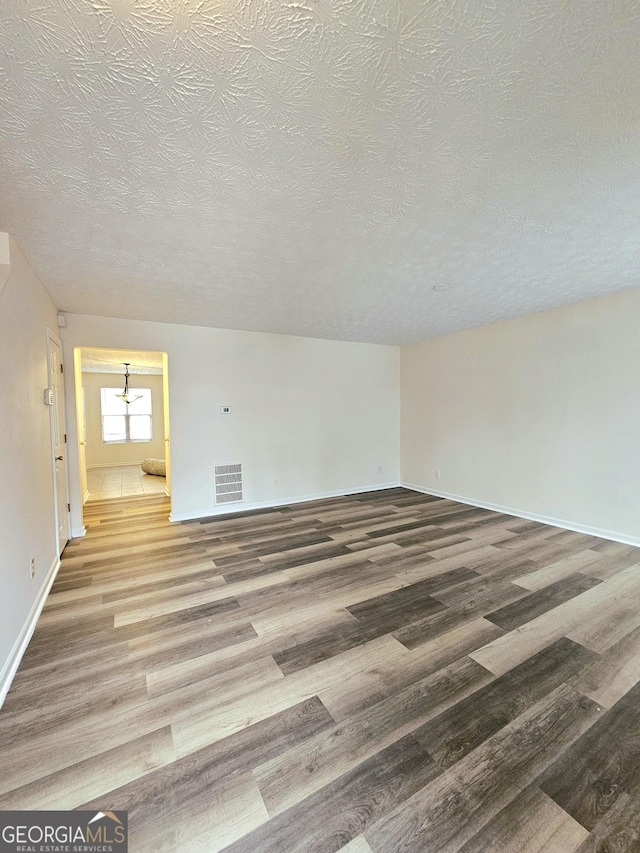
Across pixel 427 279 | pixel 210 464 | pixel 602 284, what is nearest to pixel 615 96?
pixel 427 279

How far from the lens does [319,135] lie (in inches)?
53.4

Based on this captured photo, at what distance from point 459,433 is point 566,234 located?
10.8ft

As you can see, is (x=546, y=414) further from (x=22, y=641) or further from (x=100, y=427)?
(x=100, y=427)

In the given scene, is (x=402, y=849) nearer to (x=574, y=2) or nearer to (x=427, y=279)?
(x=574, y=2)

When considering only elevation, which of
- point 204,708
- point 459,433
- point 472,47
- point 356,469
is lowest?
point 204,708

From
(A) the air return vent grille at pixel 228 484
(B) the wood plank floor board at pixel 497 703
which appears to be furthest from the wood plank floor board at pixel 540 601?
(A) the air return vent grille at pixel 228 484

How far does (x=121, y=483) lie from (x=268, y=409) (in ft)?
13.3

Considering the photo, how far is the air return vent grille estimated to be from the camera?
4699 millimetres

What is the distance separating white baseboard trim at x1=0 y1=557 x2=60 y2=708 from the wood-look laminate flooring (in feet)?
0.18

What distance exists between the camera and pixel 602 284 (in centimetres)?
317

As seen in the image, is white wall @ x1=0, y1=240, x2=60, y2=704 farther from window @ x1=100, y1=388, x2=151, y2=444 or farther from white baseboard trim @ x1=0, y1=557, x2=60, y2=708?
window @ x1=100, y1=388, x2=151, y2=444

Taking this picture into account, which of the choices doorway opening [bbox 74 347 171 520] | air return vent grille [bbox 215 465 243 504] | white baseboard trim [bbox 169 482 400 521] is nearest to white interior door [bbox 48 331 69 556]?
white baseboard trim [bbox 169 482 400 521]

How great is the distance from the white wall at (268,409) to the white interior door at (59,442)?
0.20m

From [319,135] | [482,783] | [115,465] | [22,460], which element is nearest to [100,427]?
[115,465]
